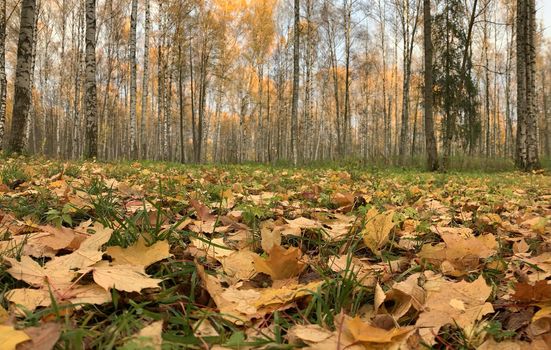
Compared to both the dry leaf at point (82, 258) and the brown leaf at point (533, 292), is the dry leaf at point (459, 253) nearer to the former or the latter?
the brown leaf at point (533, 292)

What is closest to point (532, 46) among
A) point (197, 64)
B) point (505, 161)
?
point (505, 161)

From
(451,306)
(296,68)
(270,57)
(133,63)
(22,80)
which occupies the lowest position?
(451,306)

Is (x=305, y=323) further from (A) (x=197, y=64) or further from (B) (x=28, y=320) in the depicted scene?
(A) (x=197, y=64)

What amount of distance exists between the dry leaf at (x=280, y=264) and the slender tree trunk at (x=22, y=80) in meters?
7.49

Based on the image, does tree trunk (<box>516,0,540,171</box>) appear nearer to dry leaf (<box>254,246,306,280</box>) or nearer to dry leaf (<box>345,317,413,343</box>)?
dry leaf (<box>254,246,306,280</box>)

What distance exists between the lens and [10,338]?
625mm

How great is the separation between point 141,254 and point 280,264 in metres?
0.39

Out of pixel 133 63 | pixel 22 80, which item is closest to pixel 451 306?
pixel 22 80

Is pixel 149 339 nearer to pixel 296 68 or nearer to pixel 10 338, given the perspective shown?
pixel 10 338

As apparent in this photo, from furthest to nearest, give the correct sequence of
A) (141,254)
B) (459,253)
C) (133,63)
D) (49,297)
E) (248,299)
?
(133,63)
(459,253)
(141,254)
(248,299)
(49,297)

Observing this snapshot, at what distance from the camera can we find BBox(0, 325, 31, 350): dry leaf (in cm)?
61

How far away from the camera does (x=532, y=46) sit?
11695 millimetres

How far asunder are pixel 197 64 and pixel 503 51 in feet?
80.7

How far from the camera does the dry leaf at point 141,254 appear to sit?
3.57ft
